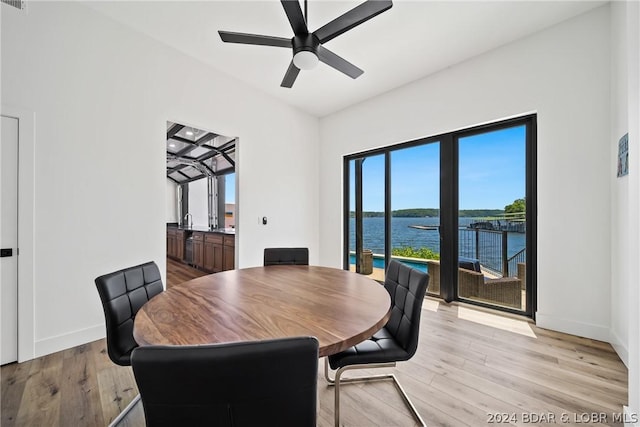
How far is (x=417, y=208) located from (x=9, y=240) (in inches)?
164

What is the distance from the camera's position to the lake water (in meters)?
2.99

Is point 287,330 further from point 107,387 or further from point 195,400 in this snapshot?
point 107,387

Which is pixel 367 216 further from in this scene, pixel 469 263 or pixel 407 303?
pixel 407 303

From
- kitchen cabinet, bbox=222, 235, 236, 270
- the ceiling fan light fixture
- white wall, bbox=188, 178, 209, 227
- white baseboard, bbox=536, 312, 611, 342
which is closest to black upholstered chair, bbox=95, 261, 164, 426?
the ceiling fan light fixture

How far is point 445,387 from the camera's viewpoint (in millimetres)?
1741

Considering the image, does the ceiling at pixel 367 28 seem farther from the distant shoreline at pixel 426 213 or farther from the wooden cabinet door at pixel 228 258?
the wooden cabinet door at pixel 228 258

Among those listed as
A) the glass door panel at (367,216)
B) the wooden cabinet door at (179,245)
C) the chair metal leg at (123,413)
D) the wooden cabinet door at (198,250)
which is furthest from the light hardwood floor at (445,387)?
the wooden cabinet door at (179,245)

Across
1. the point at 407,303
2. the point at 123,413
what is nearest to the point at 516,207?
the point at 407,303

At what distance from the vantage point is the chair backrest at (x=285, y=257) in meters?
2.55

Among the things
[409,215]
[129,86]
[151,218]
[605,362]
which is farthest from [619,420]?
[129,86]

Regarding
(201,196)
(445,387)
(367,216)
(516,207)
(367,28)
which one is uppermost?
(367,28)

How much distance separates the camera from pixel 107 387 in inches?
68.8

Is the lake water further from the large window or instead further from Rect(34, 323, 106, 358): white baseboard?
Rect(34, 323, 106, 358): white baseboard

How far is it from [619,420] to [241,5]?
386cm
